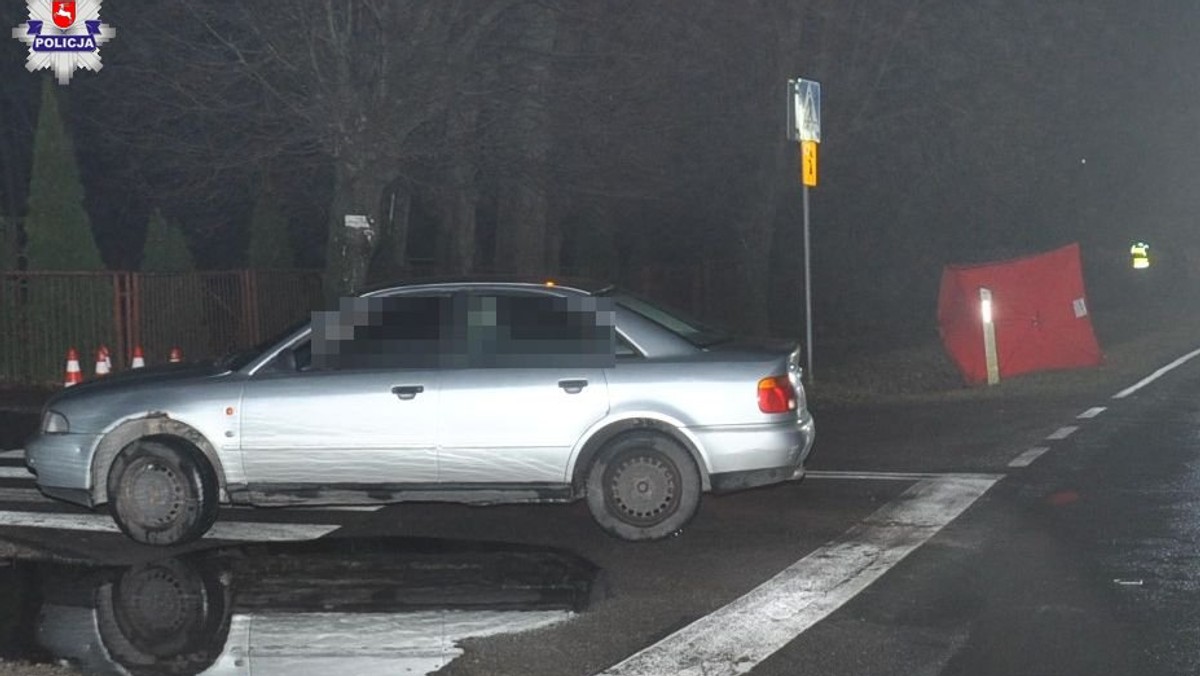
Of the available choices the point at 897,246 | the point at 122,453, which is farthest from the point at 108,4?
the point at 897,246

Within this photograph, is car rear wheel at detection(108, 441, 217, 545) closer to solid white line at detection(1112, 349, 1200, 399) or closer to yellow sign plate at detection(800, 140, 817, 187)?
yellow sign plate at detection(800, 140, 817, 187)

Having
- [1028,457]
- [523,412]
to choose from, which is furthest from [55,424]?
[1028,457]

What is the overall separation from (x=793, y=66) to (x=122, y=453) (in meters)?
20.5

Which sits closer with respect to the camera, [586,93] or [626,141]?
[586,93]

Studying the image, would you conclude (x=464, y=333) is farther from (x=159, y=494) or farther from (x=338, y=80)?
(x=338, y=80)

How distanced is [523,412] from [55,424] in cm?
286

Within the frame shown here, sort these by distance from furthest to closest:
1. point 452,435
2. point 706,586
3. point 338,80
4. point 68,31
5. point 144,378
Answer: point 68,31, point 338,80, point 144,378, point 452,435, point 706,586

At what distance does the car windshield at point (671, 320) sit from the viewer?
1016cm

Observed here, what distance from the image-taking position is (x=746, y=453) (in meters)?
9.77

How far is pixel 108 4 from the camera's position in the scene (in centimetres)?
2467

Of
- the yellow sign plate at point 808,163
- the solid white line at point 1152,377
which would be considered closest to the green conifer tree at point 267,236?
the yellow sign plate at point 808,163

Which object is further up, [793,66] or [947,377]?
[793,66]

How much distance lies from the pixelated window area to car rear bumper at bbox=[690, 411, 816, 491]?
791mm

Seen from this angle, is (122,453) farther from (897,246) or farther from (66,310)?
(897,246)
